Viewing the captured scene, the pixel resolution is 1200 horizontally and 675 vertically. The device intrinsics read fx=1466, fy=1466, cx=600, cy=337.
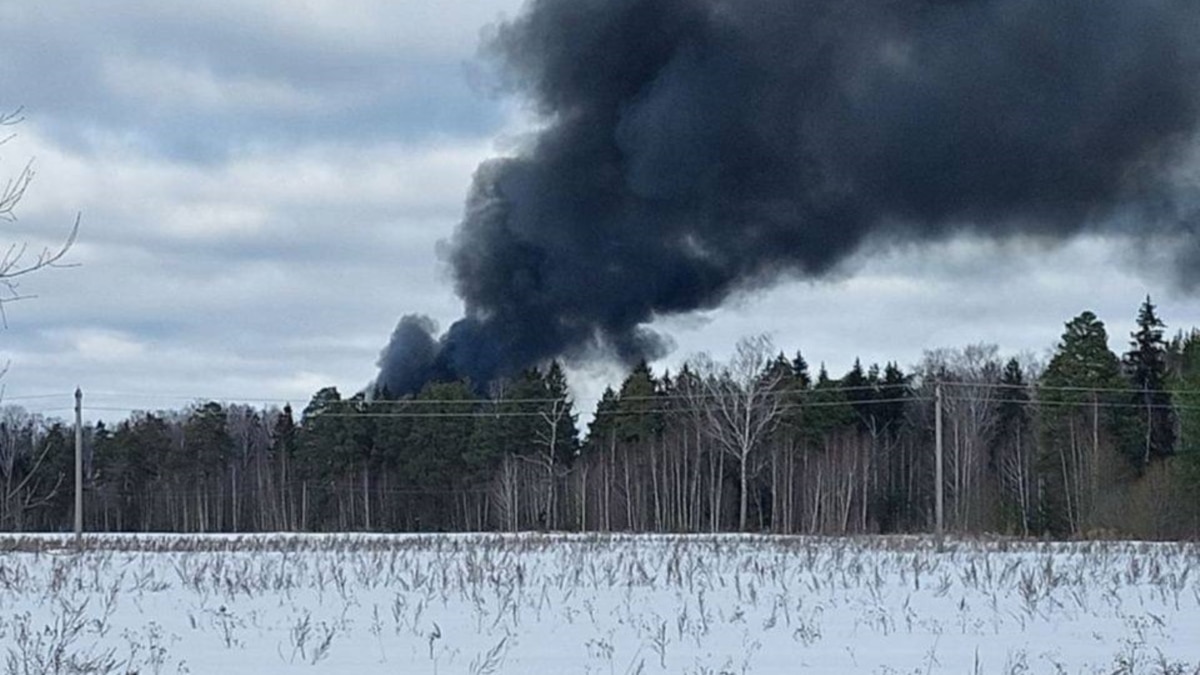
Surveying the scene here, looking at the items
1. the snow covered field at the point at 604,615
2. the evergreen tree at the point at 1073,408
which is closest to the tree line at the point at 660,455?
the evergreen tree at the point at 1073,408

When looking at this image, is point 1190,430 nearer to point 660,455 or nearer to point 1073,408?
point 1073,408

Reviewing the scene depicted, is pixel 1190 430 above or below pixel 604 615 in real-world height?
above

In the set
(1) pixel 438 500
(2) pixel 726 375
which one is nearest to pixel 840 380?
(2) pixel 726 375

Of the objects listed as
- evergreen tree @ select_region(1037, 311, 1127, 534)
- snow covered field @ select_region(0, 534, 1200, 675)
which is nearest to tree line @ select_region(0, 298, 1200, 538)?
evergreen tree @ select_region(1037, 311, 1127, 534)

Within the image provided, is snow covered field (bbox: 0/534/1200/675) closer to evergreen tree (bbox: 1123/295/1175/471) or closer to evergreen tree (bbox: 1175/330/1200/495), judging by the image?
evergreen tree (bbox: 1175/330/1200/495)

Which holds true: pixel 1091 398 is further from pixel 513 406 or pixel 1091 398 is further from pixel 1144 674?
pixel 1144 674

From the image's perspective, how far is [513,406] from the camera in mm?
63625

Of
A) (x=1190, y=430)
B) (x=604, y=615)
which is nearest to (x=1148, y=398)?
(x=1190, y=430)

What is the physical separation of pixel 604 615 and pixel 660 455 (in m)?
52.9

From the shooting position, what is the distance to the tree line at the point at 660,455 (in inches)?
2299

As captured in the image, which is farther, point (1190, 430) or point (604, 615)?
point (1190, 430)

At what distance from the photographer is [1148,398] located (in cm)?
6175

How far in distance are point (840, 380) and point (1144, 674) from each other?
64949 millimetres

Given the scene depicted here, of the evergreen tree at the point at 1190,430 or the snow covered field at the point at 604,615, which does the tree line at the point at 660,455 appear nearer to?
the evergreen tree at the point at 1190,430
